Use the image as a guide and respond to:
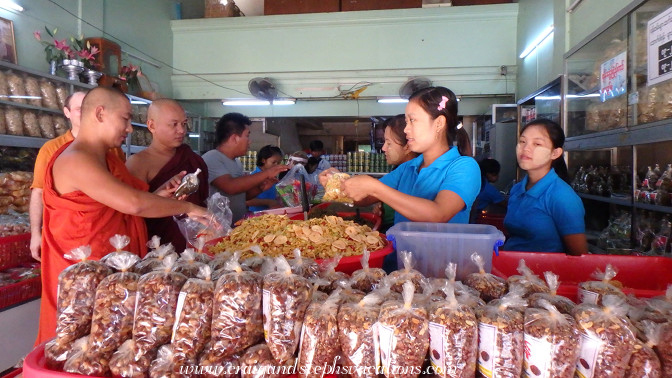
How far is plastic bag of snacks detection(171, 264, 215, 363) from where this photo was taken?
80 cm

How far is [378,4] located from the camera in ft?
21.1

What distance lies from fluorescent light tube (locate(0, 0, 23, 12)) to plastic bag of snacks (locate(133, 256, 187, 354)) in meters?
4.78

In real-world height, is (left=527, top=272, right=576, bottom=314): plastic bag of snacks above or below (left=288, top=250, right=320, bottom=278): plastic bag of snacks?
below

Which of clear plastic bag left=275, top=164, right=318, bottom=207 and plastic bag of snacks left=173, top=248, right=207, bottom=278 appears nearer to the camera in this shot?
plastic bag of snacks left=173, top=248, right=207, bottom=278

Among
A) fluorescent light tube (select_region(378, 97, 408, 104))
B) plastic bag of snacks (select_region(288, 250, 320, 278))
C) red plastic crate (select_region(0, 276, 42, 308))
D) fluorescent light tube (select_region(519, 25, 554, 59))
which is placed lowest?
red plastic crate (select_region(0, 276, 42, 308))

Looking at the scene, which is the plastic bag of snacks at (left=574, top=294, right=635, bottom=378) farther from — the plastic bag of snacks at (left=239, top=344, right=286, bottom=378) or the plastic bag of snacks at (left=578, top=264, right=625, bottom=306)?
the plastic bag of snacks at (left=239, top=344, right=286, bottom=378)

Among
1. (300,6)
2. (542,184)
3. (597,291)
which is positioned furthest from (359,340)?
(300,6)

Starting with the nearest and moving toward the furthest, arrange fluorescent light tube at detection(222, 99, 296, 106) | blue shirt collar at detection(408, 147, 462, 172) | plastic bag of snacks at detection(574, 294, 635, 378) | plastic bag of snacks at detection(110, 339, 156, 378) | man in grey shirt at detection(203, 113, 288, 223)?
plastic bag of snacks at detection(574, 294, 635, 378) → plastic bag of snacks at detection(110, 339, 156, 378) → blue shirt collar at detection(408, 147, 462, 172) → man in grey shirt at detection(203, 113, 288, 223) → fluorescent light tube at detection(222, 99, 296, 106)

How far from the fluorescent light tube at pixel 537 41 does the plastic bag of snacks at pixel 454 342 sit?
15.6 ft

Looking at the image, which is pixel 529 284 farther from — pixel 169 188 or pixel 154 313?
pixel 169 188

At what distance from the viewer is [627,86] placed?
8.16ft

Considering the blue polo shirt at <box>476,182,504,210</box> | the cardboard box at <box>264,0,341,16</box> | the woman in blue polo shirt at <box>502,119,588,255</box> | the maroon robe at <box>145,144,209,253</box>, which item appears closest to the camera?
the woman in blue polo shirt at <box>502,119,588,255</box>

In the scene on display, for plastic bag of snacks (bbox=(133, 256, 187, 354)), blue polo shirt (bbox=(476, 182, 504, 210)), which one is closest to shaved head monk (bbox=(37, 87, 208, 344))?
plastic bag of snacks (bbox=(133, 256, 187, 354))

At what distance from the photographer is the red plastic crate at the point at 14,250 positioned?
2.47m
